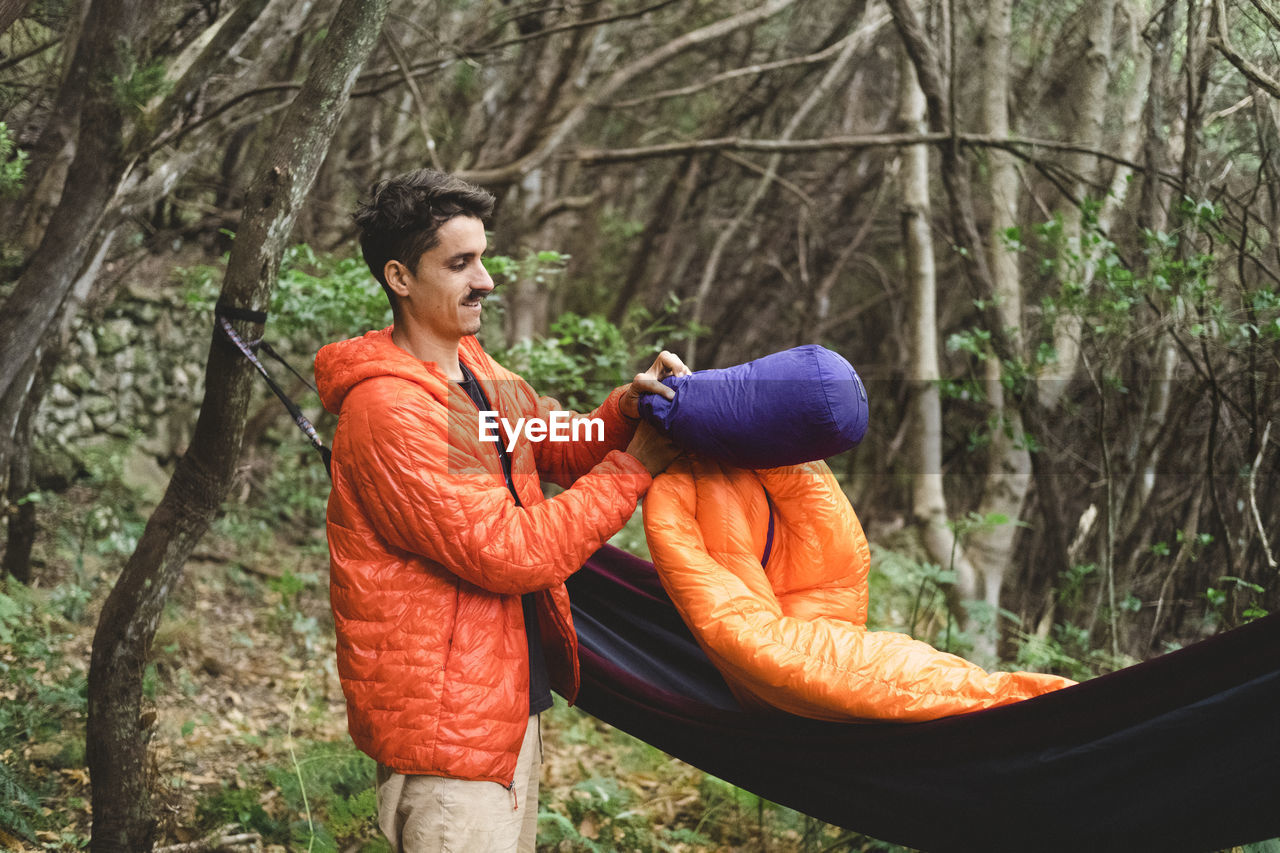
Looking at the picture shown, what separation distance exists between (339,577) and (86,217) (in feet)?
5.73

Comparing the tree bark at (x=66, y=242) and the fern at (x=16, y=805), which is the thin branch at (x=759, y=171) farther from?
the fern at (x=16, y=805)

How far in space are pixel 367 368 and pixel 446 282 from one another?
0.22 m

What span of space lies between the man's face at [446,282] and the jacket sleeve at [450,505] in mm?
180

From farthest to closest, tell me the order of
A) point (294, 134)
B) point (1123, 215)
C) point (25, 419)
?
point (1123, 215), point (25, 419), point (294, 134)

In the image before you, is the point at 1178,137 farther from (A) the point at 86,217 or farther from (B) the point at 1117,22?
(A) the point at 86,217

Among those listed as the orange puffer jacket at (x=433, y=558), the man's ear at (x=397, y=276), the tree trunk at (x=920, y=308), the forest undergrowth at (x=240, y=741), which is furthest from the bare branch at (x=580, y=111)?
the orange puffer jacket at (x=433, y=558)

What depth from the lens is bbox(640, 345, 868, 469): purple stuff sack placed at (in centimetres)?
162

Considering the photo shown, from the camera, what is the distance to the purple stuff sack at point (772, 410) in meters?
1.62

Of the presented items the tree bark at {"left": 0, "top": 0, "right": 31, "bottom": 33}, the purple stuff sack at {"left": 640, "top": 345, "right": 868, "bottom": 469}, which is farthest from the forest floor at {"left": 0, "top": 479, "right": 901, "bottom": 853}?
the tree bark at {"left": 0, "top": 0, "right": 31, "bottom": 33}

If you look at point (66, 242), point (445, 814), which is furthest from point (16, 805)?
point (445, 814)

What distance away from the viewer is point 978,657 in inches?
154

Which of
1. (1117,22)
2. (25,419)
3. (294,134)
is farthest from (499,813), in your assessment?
(1117,22)

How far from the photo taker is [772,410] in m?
1.64

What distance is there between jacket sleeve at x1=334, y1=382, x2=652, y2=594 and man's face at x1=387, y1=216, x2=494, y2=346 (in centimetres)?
18
